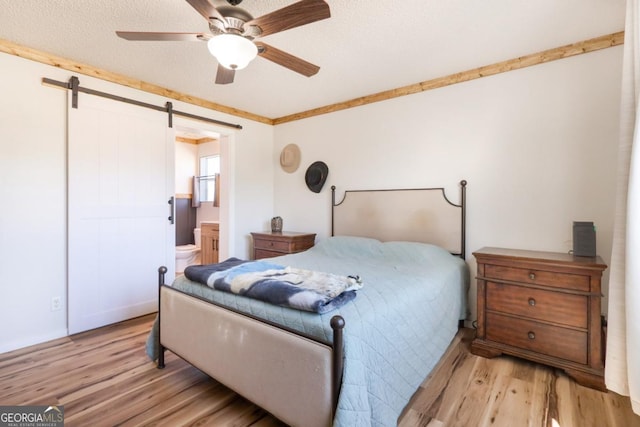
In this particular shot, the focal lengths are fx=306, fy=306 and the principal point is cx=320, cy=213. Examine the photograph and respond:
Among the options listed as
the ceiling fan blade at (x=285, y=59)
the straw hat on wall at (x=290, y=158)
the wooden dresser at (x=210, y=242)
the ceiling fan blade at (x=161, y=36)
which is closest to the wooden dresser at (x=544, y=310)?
the ceiling fan blade at (x=285, y=59)

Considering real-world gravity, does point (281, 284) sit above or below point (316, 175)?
below

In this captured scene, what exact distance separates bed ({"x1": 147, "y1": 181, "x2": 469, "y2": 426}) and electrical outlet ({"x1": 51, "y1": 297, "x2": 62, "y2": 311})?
1.12 metres

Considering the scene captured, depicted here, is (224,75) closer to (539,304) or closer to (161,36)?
(161,36)

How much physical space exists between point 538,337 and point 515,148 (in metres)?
1.53

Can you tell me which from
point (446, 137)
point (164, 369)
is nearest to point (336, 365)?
point (164, 369)

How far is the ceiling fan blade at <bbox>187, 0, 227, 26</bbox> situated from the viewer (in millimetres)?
1454

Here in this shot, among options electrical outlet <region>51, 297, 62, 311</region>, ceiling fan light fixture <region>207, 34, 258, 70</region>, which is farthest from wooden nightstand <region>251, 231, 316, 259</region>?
ceiling fan light fixture <region>207, 34, 258, 70</region>

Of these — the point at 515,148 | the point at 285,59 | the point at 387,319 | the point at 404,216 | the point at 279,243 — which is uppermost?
the point at 285,59

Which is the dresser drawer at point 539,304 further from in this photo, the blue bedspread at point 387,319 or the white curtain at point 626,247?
the white curtain at point 626,247

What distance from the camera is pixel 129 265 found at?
3096mm

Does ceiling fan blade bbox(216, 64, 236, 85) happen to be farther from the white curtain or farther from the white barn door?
the white curtain

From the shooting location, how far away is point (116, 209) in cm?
299

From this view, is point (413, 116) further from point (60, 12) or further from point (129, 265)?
point (129, 265)

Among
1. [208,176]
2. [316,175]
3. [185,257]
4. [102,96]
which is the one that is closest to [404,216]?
[316,175]
